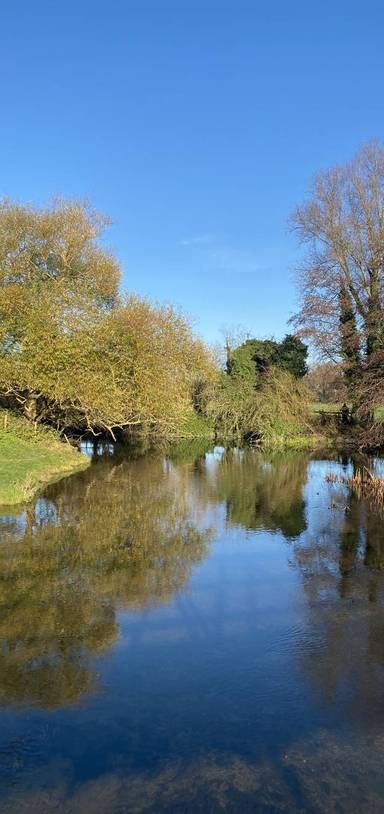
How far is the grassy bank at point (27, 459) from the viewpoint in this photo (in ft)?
53.6

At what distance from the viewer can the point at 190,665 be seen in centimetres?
693

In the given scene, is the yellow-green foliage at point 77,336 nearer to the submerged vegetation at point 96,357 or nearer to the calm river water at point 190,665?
the submerged vegetation at point 96,357

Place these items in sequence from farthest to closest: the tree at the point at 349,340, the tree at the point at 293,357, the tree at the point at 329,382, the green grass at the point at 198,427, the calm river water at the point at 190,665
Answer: the tree at the point at 293,357
the green grass at the point at 198,427
the tree at the point at 329,382
the tree at the point at 349,340
the calm river water at the point at 190,665

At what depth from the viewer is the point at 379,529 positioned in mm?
13727

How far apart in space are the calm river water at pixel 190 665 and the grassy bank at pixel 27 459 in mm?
1853

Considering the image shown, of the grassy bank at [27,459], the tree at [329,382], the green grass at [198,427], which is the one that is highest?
the tree at [329,382]

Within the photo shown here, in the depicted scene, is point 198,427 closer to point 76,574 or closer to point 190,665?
point 76,574

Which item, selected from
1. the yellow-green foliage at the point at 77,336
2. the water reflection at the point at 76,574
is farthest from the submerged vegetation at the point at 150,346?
the water reflection at the point at 76,574

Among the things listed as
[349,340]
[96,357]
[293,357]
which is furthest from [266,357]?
[96,357]

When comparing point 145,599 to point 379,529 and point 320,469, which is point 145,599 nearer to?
point 379,529

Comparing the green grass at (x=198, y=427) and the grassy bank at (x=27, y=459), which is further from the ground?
the green grass at (x=198, y=427)

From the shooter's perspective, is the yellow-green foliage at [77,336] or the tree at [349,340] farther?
the tree at [349,340]

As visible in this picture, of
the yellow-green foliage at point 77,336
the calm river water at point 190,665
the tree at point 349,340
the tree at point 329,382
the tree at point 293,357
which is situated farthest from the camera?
the tree at point 293,357

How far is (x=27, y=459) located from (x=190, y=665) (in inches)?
613
